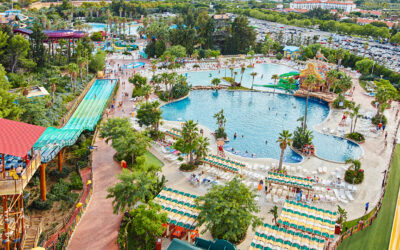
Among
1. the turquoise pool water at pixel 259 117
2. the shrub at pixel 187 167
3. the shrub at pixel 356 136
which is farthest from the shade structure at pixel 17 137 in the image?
the shrub at pixel 356 136

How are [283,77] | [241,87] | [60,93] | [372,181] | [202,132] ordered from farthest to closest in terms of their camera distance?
[283,77], [241,87], [60,93], [202,132], [372,181]

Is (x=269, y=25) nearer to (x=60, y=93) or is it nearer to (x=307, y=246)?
(x=60, y=93)

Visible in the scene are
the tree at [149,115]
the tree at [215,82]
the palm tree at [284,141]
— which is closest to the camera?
the palm tree at [284,141]

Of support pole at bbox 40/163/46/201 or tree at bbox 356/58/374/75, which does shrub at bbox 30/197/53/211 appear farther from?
tree at bbox 356/58/374/75

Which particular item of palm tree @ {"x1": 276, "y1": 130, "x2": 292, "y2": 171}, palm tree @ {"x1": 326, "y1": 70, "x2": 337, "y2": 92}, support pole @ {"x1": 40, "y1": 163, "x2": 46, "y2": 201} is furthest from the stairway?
palm tree @ {"x1": 326, "y1": 70, "x2": 337, "y2": 92}

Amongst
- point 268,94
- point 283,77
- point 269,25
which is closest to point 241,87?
point 268,94

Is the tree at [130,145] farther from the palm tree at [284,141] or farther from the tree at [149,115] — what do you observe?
the palm tree at [284,141]

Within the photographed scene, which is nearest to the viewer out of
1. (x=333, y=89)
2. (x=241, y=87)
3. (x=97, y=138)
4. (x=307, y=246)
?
(x=307, y=246)
